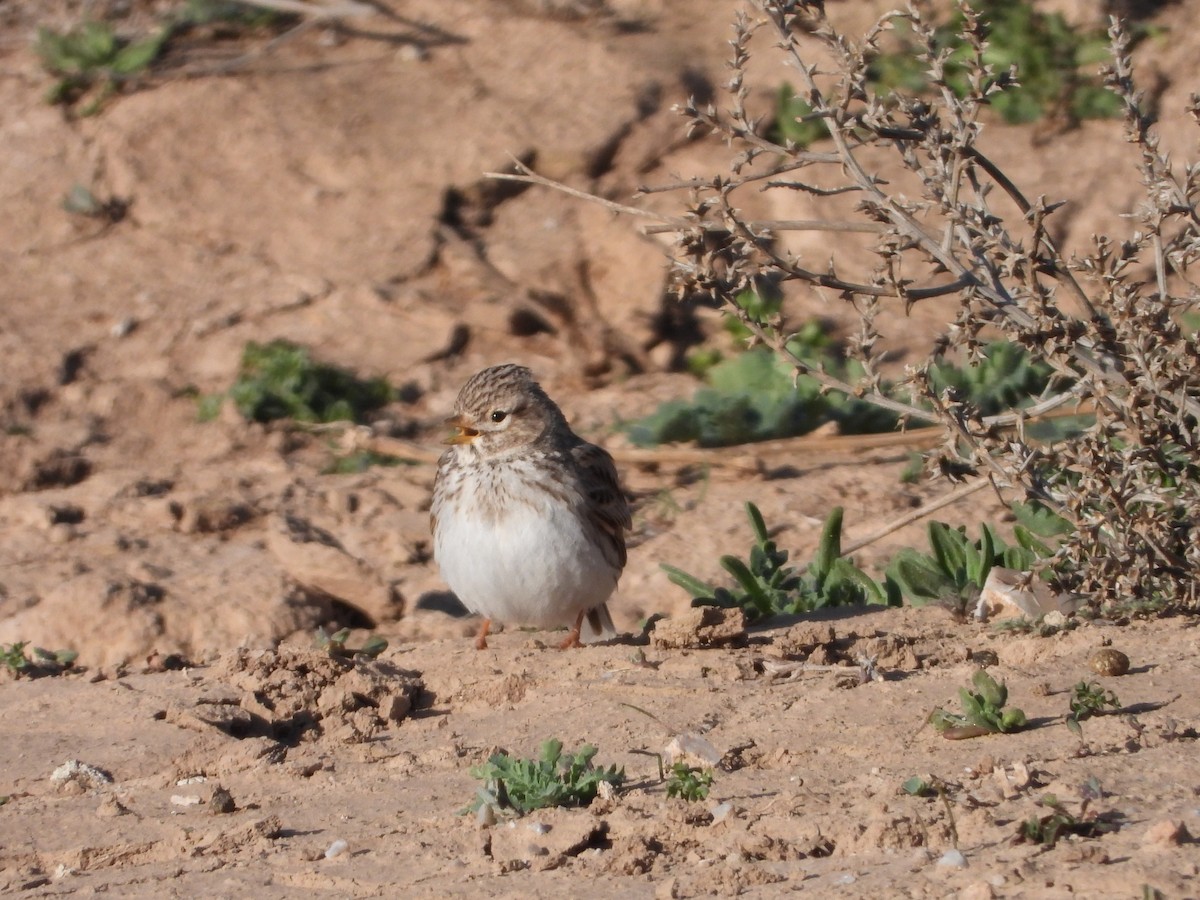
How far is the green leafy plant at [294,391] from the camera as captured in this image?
8891 millimetres

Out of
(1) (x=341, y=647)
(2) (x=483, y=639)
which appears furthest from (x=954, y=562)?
(1) (x=341, y=647)

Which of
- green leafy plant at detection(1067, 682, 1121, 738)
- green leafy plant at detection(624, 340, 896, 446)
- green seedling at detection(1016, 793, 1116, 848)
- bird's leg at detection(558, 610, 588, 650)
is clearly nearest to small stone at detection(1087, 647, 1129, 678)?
green leafy plant at detection(1067, 682, 1121, 738)

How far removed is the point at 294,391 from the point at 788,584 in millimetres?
3814

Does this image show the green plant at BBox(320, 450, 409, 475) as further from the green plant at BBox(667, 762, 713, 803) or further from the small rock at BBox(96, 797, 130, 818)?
the green plant at BBox(667, 762, 713, 803)

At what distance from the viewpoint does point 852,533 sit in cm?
734

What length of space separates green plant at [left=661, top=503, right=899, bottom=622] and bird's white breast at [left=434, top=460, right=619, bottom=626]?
0.42 metres

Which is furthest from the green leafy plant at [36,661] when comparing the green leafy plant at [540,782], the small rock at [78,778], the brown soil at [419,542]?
the green leafy plant at [540,782]

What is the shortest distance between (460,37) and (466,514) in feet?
18.7

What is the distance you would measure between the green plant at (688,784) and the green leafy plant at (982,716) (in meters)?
0.64

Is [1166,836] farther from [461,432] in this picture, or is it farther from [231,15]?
[231,15]

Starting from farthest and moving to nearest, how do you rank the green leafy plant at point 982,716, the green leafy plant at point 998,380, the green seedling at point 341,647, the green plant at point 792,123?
the green plant at point 792,123, the green leafy plant at point 998,380, the green seedling at point 341,647, the green leafy plant at point 982,716

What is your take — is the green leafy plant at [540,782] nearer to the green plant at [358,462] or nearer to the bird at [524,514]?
the bird at [524,514]

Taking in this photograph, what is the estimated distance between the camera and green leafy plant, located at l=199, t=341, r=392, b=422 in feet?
29.2

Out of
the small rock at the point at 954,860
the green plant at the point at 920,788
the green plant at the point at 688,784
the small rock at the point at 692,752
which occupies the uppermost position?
the small rock at the point at 954,860
